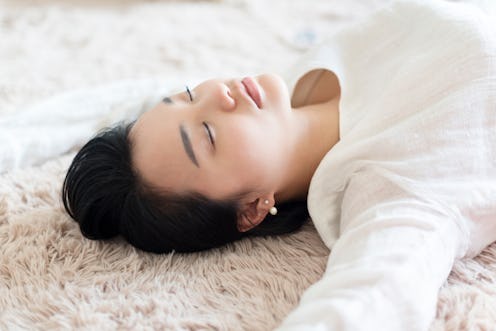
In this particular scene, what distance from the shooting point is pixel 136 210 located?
1.05 meters

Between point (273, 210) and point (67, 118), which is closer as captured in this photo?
point (273, 210)

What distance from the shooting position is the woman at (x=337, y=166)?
91 centimetres

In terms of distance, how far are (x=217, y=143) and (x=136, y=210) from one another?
0.19 m

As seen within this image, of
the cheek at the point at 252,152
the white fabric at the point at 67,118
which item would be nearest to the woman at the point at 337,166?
the cheek at the point at 252,152

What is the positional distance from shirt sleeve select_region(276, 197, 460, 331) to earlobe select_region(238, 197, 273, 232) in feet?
0.63

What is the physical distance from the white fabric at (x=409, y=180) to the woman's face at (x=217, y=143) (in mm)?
112

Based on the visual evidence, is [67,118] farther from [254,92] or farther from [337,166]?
[337,166]

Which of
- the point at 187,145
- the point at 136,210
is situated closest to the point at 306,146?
the point at 187,145

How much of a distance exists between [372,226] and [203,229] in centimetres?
30

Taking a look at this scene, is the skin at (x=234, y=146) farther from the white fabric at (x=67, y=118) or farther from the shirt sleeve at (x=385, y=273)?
the white fabric at (x=67, y=118)

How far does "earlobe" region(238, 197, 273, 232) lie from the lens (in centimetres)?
109

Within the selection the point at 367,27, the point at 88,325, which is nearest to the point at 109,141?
the point at 88,325

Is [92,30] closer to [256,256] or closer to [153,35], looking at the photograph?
[153,35]

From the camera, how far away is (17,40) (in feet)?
6.19
